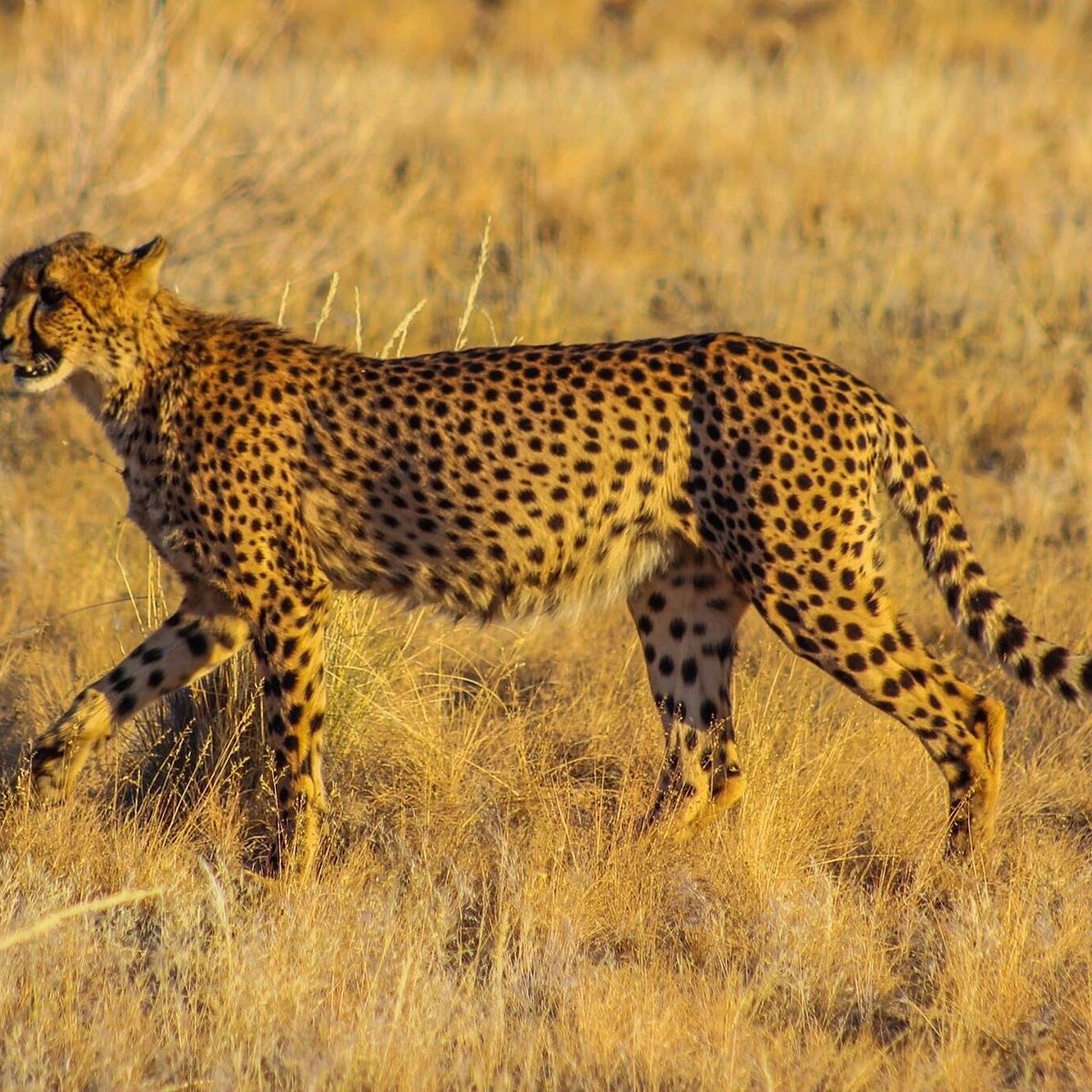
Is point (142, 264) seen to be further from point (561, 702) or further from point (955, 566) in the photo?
point (955, 566)

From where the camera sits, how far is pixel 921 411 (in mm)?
7676

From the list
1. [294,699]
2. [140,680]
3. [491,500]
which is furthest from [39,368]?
[491,500]

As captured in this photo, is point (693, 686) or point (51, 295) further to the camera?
point (693, 686)

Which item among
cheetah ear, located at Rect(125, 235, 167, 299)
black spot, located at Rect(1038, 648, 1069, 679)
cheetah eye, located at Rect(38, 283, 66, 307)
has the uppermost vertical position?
cheetah ear, located at Rect(125, 235, 167, 299)

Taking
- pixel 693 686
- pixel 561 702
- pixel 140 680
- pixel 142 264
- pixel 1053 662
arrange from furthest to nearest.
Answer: pixel 561 702 → pixel 693 686 → pixel 142 264 → pixel 140 680 → pixel 1053 662

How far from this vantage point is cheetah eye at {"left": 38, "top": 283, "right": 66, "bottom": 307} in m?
4.43

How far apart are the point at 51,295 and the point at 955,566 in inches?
88.3

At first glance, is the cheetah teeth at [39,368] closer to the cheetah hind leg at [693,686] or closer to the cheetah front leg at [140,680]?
the cheetah front leg at [140,680]

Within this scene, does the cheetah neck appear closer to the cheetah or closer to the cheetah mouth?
the cheetah

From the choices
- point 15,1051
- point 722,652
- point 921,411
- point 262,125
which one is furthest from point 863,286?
point 15,1051

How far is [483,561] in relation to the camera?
14.4 feet

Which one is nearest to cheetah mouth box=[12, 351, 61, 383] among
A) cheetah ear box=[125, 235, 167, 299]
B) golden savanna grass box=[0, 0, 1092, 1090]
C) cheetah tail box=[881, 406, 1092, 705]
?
cheetah ear box=[125, 235, 167, 299]

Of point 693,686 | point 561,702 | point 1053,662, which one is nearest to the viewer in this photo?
point 1053,662

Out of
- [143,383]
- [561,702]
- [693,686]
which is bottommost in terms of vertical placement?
[561,702]
